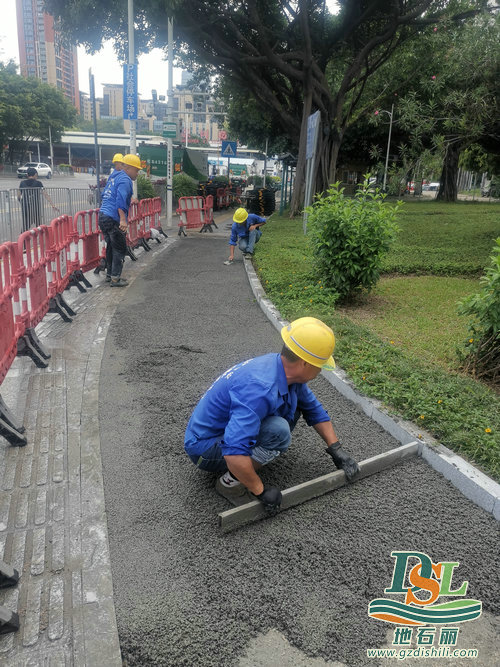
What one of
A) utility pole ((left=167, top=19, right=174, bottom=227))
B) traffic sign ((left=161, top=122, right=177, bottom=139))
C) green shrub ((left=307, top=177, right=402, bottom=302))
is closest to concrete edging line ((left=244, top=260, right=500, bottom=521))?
green shrub ((left=307, top=177, right=402, bottom=302))

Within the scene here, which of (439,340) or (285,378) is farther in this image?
(439,340)

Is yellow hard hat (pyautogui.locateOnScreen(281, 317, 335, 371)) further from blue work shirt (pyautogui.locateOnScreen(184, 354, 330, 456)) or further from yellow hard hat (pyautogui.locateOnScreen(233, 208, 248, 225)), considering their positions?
yellow hard hat (pyautogui.locateOnScreen(233, 208, 248, 225))

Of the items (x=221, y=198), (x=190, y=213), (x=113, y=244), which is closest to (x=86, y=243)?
(x=113, y=244)

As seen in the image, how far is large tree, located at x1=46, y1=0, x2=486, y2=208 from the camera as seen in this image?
17.0m

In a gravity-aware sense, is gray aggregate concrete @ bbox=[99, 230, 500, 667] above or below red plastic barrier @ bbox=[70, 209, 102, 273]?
below

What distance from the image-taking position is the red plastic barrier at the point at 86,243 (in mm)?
7840

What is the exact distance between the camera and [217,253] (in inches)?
520

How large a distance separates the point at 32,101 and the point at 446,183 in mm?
42046

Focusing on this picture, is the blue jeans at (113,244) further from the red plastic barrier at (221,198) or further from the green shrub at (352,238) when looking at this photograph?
the red plastic barrier at (221,198)

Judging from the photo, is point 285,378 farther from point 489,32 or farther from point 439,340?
point 489,32

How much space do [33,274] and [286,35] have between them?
17117 millimetres

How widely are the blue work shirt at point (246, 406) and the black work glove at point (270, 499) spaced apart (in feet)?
1.06

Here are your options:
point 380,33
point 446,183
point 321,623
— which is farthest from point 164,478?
point 446,183

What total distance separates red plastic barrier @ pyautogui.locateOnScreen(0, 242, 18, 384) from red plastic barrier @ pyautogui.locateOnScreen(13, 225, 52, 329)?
265mm
